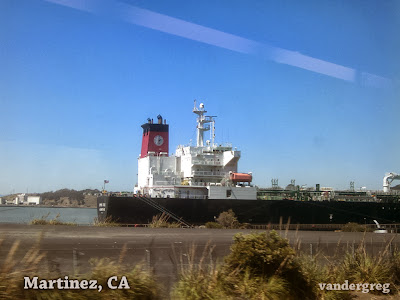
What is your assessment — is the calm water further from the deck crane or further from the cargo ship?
the deck crane

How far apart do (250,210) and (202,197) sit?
Result: 374 cm

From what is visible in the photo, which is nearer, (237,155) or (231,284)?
(231,284)

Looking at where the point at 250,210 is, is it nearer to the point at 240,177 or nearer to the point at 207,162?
the point at 240,177

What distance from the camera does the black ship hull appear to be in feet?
93.5

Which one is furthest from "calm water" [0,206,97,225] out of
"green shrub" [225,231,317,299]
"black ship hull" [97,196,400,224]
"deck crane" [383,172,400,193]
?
"deck crane" [383,172,400,193]

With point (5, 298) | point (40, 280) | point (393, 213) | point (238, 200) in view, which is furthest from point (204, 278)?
point (393, 213)

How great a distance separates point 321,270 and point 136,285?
15.2 ft

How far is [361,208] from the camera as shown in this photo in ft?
115

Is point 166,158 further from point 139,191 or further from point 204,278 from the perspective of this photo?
point 204,278

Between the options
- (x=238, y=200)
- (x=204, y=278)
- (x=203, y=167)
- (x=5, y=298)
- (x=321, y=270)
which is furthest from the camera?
(x=203, y=167)

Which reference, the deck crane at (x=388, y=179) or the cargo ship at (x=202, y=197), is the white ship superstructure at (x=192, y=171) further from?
the deck crane at (x=388, y=179)

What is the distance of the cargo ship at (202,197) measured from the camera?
28.8 meters

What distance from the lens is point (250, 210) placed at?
30.7 m

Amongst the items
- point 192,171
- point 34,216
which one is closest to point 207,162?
point 192,171
